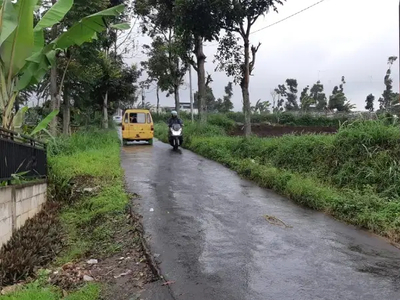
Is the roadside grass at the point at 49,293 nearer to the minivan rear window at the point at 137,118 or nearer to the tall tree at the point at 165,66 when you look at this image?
the minivan rear window at the point at 137,118

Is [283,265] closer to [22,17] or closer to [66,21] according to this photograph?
[22,17]

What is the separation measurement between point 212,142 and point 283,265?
1116cm

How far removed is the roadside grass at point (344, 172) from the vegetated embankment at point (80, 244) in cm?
354

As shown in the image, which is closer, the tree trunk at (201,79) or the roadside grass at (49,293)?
Result: the roadside grass at (49,293)

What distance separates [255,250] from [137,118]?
1545 cm

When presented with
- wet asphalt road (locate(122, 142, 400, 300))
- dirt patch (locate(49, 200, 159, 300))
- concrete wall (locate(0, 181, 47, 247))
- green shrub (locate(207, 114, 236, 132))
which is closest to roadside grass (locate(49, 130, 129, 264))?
dirt patch (locate(49, 200, 159, 300))

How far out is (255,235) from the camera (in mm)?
5766

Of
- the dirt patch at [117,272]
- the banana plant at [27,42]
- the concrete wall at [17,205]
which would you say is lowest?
the dirt patch at [117,272]

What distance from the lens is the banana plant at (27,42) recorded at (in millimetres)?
6488

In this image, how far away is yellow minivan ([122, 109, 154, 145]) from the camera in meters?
19.5

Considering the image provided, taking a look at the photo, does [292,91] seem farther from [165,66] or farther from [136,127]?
[136,127]

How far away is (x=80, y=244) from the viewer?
5930mm

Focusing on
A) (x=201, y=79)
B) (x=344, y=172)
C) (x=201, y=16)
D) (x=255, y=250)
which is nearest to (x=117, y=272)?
(x=255, y=250)

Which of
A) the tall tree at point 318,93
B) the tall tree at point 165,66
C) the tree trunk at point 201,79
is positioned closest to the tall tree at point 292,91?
the tall tree at point 318,93
